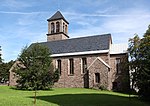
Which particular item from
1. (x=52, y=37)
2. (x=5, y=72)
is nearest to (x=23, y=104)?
(x=52, y=37)

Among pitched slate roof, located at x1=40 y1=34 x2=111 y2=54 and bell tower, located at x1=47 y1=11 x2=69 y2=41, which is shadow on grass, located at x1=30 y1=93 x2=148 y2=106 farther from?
bell tower, located at x1=47 y1=11 x2=69 y2=41

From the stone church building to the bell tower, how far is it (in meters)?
6.23

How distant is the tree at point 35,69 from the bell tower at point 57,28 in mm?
18634

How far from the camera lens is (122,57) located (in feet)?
139

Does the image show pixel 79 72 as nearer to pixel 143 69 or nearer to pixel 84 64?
pixel 84 64

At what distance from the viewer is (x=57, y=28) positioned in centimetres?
5756

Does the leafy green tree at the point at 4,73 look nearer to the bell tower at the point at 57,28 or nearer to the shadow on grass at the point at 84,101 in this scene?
the bell tower at the point at 57,28

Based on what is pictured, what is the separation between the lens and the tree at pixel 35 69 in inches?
1419

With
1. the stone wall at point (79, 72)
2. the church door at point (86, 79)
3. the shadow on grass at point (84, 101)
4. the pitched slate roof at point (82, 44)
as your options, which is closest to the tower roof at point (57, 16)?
the pitched slate roof at point (82, 44)

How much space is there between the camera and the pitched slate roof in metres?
44.0

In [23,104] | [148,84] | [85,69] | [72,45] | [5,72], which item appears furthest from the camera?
[5,72]

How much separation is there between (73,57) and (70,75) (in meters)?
3.46

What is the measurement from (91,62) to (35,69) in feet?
37.9

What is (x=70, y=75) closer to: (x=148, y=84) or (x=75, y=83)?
(x=75, y=83)
